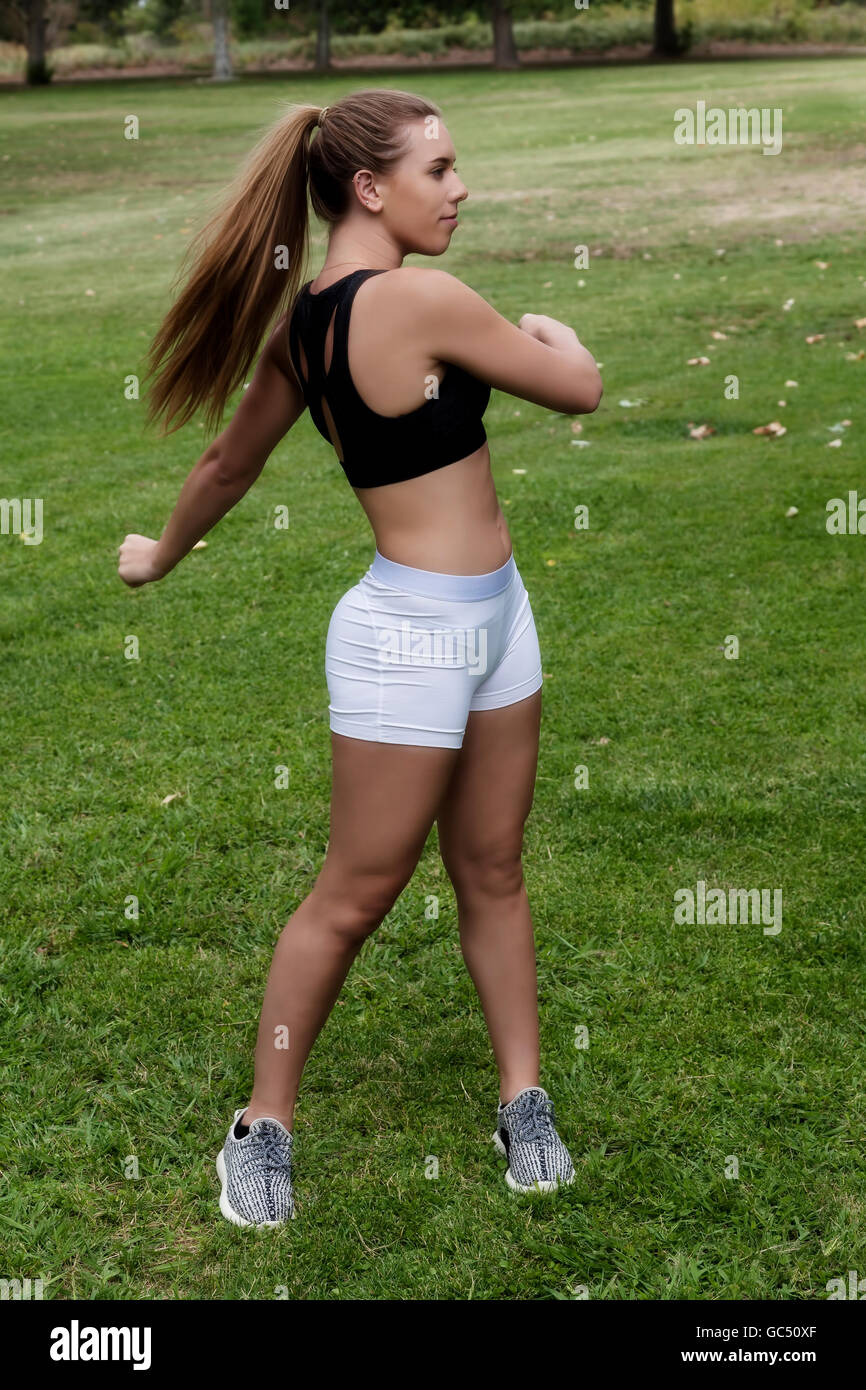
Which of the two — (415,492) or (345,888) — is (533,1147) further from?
(415,492)

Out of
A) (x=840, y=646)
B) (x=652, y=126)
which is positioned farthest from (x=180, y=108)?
(x=840, y=646)

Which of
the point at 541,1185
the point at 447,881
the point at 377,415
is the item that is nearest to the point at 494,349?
the point at 377,415

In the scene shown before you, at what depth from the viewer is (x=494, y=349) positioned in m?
2.42

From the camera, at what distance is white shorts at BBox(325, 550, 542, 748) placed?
101 inches

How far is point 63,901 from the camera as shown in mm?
3996

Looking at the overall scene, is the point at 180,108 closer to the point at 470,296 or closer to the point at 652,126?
the point at 652,126

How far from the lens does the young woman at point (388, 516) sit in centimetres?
246

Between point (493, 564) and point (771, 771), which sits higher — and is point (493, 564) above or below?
above

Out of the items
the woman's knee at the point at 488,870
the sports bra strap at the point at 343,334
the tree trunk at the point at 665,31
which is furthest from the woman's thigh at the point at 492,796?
the tree trunk at the point at 665,31

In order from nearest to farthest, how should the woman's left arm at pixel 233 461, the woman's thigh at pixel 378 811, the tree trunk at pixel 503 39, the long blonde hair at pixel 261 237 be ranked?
the long blonde hair at pixel 261 237 → the woman's thigh at pixel 378 811 → the woman's left arm at pixel 233 461 → the tree trunk at pixel 503 39

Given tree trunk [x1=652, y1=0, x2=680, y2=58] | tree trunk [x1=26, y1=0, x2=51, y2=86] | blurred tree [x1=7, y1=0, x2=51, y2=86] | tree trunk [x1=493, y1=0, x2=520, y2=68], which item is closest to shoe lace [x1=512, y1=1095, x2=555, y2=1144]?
tree trunk [x1=493, y1=0, x2=520, y2=68]

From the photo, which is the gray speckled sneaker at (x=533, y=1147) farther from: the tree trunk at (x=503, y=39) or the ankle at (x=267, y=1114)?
the tree trunk at (x=503, y=39)

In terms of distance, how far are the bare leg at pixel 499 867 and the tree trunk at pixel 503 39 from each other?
47500 mm

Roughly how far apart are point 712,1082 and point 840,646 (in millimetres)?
2709
